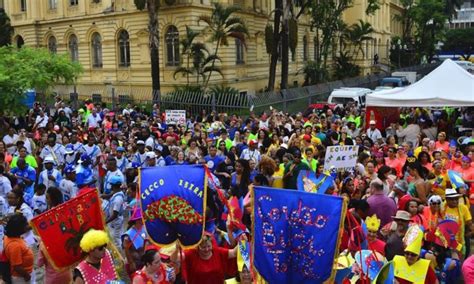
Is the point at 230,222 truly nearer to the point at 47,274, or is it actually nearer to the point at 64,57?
the point at 47,274

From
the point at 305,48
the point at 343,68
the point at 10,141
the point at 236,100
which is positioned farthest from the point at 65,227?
the point at 305,48

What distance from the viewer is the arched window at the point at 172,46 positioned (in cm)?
2955

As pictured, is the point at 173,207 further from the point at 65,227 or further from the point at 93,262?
the point at 65,227

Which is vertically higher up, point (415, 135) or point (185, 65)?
point (185, 65)

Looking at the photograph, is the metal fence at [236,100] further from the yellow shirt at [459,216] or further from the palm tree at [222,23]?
the yellow shirt at [459,216]

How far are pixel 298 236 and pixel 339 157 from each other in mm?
5077

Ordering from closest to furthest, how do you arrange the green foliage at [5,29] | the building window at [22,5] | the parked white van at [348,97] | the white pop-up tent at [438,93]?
1. the white pop-up tent at [438,93]
2. the parked white van at [348,97]
3. the green foliage at [5,29]
4. the building window at [22,5]

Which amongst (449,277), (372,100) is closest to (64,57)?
(372,100)

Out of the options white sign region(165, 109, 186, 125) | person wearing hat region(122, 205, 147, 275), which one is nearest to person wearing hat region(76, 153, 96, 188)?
person wearing hat region(122, 205, 147, 275)

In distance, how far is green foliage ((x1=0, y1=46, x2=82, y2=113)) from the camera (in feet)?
45.8

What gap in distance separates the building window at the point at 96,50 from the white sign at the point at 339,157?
26.6 meters

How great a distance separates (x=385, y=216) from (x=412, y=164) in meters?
1.66

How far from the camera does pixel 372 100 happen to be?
48.6ft

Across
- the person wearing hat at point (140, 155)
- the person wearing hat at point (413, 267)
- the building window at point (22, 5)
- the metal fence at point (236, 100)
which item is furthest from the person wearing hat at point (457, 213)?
the building window at point (22, 5)
